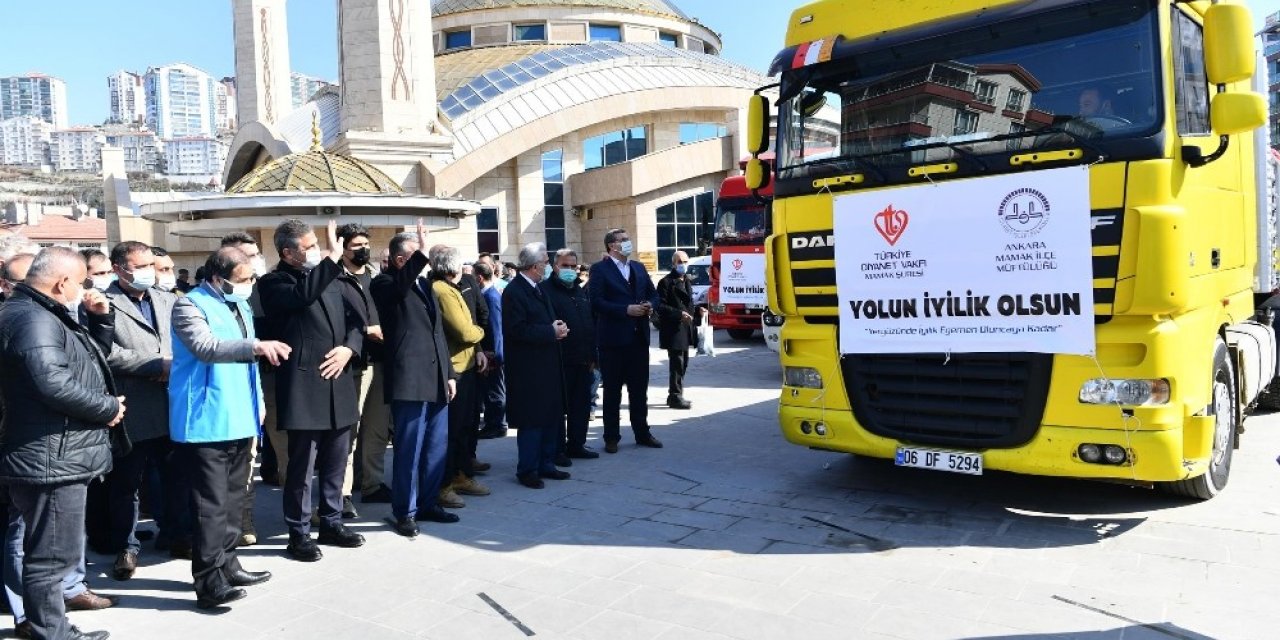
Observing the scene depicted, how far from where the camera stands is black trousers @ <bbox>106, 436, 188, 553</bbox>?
204 inches

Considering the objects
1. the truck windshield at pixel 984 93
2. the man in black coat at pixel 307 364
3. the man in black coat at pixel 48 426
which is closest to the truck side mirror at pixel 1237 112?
the truck windshield at pixel 984 93

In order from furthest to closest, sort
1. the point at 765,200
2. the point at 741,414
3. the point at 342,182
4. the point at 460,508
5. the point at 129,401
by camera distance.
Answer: the point at 342,182, the point at 741,414, the point at 765,200, the point at 460,508, the point at 129,401

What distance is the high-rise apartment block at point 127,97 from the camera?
579 ft

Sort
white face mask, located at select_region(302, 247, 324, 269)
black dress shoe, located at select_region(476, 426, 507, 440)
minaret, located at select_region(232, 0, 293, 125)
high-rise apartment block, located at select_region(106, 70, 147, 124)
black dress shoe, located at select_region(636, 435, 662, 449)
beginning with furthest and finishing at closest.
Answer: high-rise apartment block, located at select_region(106, 70, 147, 124) → minaret, located at select_region(232, 0, 293, 125) → black dress shoe, located at select_region(476, 426, 507, 440) → black dress shoe, located at select_region(636, 435, 662, 449) → white face mask, located at select_region(302, 247, 324, 269)

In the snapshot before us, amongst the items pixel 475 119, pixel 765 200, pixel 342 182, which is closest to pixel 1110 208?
pixel 765 200

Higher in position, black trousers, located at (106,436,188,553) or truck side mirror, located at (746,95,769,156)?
truck side mirror, located at (746,95,769,156)

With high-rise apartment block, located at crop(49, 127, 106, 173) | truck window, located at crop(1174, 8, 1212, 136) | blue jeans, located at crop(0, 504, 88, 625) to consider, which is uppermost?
high-rise apartment block, located at crop(49, 127, 106, 173)

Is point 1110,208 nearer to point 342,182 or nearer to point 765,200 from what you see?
point 765,200

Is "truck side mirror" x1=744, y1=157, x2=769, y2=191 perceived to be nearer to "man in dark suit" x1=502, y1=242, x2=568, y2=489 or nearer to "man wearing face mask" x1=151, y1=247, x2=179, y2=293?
"man in dark suit" x1=502, y1=242, x2=568, y2=489

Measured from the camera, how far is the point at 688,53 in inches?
1670

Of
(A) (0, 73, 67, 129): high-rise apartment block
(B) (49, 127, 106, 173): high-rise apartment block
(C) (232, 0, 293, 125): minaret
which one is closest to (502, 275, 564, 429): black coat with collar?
(C) (232, 0, 293, 125): minaret

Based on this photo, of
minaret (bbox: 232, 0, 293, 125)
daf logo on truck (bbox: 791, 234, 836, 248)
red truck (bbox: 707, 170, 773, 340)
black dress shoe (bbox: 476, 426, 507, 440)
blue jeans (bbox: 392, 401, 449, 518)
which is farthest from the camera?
minaret (bbox: 232, 0, 293, 125)

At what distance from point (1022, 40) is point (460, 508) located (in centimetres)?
484

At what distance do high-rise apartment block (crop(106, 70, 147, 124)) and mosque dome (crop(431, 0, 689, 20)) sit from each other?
157812 mm
